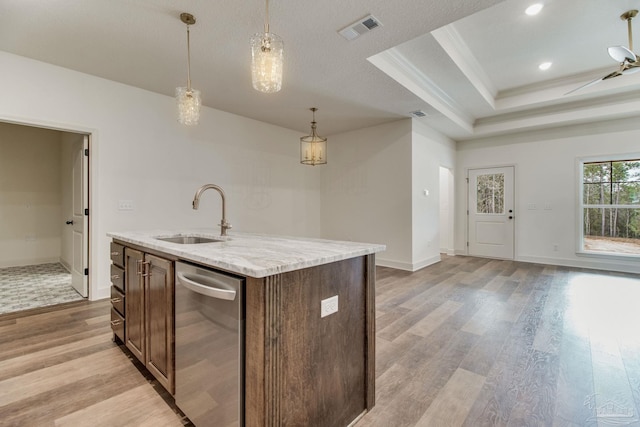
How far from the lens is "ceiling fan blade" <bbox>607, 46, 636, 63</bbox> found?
2787mm

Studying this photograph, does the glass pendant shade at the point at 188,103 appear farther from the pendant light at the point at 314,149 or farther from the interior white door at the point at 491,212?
the interior white door at the point at 491,212

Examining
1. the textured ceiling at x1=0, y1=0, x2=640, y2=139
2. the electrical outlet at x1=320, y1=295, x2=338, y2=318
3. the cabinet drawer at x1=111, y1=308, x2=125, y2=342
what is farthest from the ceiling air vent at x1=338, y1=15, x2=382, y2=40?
the cabinet drawer at x1=111, y1=308, x2=125, y2=342

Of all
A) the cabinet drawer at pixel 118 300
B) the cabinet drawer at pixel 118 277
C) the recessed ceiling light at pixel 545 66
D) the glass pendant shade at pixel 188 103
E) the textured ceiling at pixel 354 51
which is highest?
the recessed ceiling light at pixel 545 66

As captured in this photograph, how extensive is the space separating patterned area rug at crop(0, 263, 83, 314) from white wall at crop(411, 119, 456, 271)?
16.6 ft

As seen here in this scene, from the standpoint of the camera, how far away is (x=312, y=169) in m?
6.25

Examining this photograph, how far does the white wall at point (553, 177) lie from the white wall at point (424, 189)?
147 cm

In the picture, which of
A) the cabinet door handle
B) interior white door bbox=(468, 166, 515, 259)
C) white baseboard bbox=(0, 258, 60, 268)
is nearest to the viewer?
the cabinet door handle

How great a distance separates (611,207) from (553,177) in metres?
1.02

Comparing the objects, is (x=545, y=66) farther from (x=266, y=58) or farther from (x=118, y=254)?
(x=118, y=254)

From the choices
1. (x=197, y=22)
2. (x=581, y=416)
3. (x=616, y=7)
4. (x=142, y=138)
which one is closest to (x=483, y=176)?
(x=616, y=7)

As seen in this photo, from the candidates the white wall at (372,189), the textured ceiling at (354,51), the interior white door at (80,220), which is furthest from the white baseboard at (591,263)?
the interior white door at (80,220)

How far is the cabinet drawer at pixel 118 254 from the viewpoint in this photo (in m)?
2.09

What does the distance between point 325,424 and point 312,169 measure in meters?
5.34

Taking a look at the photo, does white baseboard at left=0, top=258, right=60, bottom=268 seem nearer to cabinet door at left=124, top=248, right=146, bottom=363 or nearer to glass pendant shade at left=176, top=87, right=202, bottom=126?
cabinet door at left=124, top=248, right=146, bottom=363
